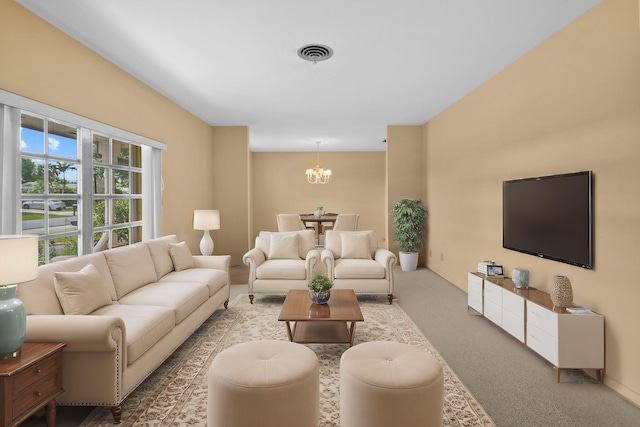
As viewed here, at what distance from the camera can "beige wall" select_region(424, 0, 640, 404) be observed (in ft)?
8.02

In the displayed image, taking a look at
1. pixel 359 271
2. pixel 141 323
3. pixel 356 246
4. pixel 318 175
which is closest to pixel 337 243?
pixel 356 246

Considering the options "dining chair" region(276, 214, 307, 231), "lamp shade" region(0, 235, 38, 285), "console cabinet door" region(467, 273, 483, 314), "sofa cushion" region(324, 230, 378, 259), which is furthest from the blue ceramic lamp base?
"dining chair" region(276, 214, 307, 231)

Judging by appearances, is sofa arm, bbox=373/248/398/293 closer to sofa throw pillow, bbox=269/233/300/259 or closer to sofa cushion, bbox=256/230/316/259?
sofa cushion, bbox=256/230/316/259

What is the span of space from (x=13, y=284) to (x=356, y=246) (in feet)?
12.8

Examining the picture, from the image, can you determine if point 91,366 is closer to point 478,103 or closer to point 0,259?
point 0,259

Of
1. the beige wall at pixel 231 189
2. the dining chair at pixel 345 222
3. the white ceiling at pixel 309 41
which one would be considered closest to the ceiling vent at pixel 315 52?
the white ceiling at pixel 309 41

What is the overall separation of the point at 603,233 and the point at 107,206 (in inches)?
189

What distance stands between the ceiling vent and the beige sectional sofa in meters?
2.64

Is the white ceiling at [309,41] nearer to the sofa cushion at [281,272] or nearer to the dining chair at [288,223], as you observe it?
the dining chair at [288,223]

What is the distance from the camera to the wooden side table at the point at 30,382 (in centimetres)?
175

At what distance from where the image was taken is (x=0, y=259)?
1.90 m

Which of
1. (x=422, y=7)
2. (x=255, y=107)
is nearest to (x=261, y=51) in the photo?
(x=422, y=7)

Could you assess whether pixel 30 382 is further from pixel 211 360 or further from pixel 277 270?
pixel 277 270

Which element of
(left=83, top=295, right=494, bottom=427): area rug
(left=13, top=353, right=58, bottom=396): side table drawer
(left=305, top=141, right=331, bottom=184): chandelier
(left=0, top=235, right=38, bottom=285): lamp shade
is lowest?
(left=83, top=295, right=494, bottom=427): area rug
